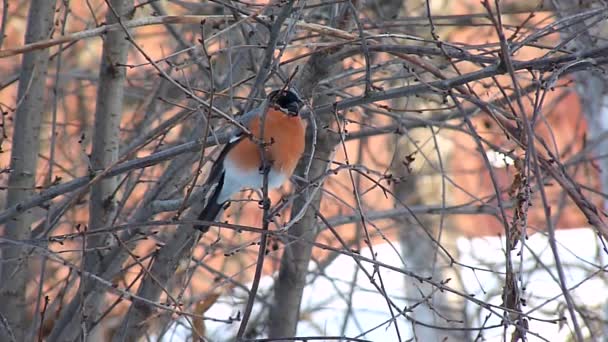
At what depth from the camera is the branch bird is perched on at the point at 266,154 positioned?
3.14 m

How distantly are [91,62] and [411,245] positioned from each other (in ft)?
10.3

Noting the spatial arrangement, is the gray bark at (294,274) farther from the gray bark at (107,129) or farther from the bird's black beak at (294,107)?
the gray bark at (107,129)

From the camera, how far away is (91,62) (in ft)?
25.1

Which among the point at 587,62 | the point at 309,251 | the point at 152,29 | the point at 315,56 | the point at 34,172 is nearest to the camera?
the point at 587,62

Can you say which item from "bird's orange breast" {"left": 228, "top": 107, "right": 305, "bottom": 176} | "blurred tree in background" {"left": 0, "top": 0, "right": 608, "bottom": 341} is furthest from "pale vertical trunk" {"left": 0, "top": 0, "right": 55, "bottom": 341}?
"bird's orange breast" {"left": 228, "top": 107, "right": 305, "bottom": 176}

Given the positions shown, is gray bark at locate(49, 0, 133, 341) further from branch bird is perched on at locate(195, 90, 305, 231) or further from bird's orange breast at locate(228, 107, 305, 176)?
bird's orange breast at locate(228, 107, 305, 176)

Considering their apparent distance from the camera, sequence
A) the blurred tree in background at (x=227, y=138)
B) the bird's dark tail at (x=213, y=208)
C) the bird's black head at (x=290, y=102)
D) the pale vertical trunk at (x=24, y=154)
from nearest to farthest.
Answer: the blurred tree in background at (x=227, y=138), the bird's black head at (x=290, y=102), the bird's dark tail at (x=213, y=208), the pale vertical trunk at (x=24, y=154)

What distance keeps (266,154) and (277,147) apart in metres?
0.05

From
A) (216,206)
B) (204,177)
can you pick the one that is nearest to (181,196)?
(216,206)

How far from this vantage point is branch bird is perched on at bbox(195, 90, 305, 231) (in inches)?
124

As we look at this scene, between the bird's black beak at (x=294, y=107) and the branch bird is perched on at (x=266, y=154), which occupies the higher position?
the bird's black beak at (x=294, y=107)

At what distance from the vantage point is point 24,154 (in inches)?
136

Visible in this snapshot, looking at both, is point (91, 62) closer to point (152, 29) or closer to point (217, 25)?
point (152, 29)

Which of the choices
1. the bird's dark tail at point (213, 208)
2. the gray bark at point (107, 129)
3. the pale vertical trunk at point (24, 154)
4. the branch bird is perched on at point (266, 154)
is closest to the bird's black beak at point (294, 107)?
the branch bird is perched on at point (266, 154)
